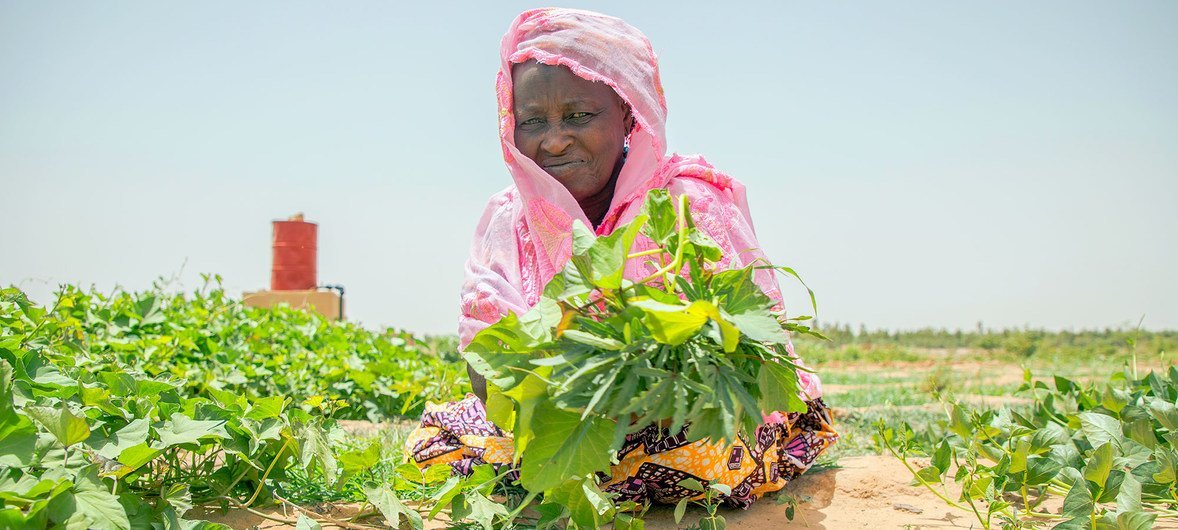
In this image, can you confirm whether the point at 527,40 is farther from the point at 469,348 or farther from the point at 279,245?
the point at 279,245

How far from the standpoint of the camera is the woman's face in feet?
8.23

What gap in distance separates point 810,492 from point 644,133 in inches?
51.4

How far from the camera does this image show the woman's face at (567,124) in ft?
8.23

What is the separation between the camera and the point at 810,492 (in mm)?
2779

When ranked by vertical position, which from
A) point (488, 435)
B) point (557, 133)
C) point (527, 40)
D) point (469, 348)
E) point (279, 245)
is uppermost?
point (527, 40)

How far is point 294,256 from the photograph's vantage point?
10117mm

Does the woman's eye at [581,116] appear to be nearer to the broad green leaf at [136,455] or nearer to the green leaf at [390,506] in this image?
the green leaf at [390,506]

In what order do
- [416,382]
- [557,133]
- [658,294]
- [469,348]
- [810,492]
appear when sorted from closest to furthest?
[658,294], [469,348], [557,133], [810,492], [416,382]

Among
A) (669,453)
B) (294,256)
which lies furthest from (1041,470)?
(294,256)

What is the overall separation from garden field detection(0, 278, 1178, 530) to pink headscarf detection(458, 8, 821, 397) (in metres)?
0.51

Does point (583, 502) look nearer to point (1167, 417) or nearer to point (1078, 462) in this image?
point (1078, 462)

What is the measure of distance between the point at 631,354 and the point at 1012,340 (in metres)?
11.9

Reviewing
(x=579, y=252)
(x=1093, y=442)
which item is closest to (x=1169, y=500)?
(x=1093, y=442)

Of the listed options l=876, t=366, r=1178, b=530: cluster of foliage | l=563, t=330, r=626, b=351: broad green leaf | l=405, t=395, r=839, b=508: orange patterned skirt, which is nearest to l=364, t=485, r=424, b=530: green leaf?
l=405, t=395, r=839, b=508: orange patterned skirt
